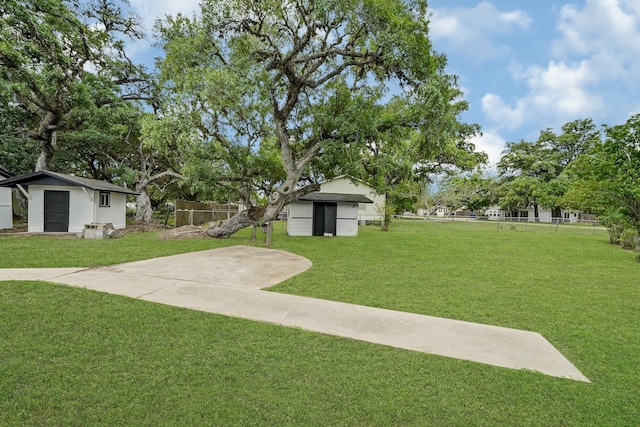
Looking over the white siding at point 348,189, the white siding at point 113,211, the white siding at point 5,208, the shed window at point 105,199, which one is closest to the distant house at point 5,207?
the white siding at point 5,208

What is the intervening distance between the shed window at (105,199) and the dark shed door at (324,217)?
1047 cm

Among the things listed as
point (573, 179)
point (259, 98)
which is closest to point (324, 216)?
point (259, 98)

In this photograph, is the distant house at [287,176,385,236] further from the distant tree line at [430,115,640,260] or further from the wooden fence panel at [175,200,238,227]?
the distant tree line at [430,115,640,260]

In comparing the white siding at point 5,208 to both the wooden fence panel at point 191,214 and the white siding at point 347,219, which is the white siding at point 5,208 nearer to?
the wooden fence panel at point 191,214

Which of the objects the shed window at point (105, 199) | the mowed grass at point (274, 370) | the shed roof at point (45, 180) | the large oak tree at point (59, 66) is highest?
the large oak tree at point (59, 66)

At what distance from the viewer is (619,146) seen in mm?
9719

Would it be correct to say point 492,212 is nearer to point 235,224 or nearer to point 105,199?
point 235,224

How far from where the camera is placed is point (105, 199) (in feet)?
47.7

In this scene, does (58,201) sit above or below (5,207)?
above

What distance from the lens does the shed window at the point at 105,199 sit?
46.5 feet

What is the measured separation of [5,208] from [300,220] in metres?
13.8

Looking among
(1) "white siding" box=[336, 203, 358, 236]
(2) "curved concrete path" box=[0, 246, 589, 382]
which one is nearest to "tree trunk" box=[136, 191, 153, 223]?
(1) "white siding" box=[336, 203, 358, 236]

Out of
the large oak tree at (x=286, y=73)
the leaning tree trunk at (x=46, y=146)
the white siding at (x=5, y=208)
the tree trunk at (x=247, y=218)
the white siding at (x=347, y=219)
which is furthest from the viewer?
the white siding at (x=347, y=219)

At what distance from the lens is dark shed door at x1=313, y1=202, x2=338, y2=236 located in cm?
1642
